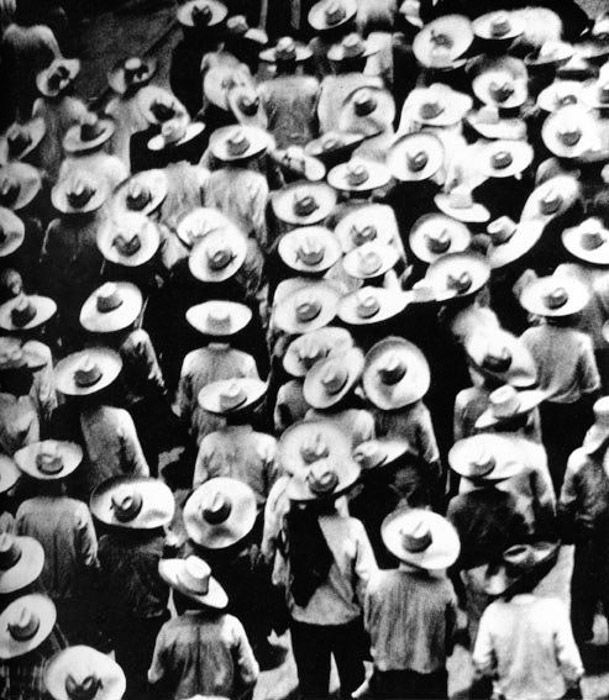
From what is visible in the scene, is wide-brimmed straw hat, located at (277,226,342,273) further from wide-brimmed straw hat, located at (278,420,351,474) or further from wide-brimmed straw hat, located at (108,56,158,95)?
wide-brimmed straw hat, located at (108,56,158,95)

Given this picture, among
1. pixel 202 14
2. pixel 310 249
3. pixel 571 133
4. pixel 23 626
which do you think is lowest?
pixel 23 626

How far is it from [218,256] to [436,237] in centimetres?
140

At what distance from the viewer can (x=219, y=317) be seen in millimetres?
5852

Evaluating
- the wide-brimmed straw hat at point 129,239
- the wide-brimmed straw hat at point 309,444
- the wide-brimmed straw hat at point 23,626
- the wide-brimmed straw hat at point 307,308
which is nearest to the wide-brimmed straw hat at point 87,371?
the wide-brimmed straw hat at point 129,239

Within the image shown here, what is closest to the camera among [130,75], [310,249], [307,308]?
[307,308]

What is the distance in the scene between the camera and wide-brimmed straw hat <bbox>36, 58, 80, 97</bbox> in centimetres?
698

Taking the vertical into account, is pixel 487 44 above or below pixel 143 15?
below

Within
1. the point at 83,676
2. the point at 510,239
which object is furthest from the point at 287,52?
the point at 83,676

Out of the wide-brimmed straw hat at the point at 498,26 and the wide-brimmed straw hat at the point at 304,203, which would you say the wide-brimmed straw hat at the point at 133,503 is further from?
the wide-brimmed straw hat at the point at 498,26

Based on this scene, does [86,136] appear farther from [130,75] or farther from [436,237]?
[436,237]

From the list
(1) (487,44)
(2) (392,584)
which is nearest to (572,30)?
(1) (487,44)

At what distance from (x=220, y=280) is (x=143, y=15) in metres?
2.38

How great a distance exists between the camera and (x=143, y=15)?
712cm

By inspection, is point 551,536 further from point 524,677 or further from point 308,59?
point 308,59
